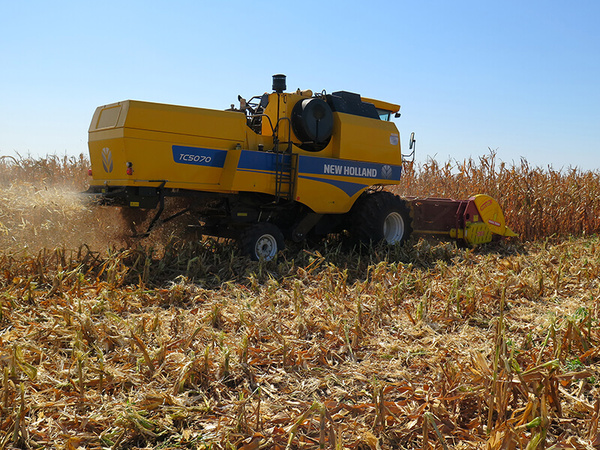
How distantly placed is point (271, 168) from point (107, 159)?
1891 millimetres

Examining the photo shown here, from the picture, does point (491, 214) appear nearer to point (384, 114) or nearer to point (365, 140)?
point (384, 114)

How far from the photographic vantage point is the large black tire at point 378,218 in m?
7.46

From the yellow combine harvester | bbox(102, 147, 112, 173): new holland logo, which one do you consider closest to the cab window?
the yellow combine harvester

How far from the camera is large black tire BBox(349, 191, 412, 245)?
746cm

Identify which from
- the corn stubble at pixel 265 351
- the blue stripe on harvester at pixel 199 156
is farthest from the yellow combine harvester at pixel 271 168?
the corn stubble at pixel 265 351

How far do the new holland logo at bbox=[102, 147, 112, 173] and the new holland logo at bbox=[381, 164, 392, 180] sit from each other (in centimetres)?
387

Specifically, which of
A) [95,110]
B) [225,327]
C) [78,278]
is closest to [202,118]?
[95,110]

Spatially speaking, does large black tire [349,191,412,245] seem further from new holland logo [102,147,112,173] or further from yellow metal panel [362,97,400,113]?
new holland logo [102,147,112,173]

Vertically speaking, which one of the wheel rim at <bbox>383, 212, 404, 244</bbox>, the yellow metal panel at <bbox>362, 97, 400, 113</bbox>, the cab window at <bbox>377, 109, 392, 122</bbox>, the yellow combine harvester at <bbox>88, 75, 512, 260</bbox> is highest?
the yellow metal panel at <bbox>362, 97, 400, 113</bbox>

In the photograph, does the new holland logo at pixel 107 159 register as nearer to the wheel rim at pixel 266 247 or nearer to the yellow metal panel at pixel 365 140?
the wheel rim at pixel 266 247

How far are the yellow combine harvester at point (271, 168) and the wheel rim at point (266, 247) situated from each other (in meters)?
0.01

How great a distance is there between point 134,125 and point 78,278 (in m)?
1.74

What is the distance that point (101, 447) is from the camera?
7.82 feet

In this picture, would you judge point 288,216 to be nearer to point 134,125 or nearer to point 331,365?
point 134,125
